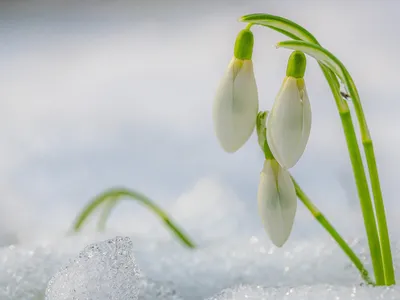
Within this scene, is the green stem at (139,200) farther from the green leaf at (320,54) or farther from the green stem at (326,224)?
A: the green leaf at (320,54)

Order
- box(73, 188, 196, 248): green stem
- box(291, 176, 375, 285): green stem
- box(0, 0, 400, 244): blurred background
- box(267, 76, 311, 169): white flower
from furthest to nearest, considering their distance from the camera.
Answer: box(0, 0, 400, 244): blurred background < box(73, 188, 196, 248): green stem < box(291, 176, 375, 285): green stem < box(267, 76, 311, 169): white flower

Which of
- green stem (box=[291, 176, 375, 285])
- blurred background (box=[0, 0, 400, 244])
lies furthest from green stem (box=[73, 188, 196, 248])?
green stem (box=[291, 176, 375, 285])

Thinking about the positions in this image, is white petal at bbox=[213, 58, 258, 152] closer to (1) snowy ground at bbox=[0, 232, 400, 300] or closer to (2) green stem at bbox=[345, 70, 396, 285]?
(2) green stem at bbox=[345, 70, 396, 285]

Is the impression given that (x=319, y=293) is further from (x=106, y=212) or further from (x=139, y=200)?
(x=106, y=212)

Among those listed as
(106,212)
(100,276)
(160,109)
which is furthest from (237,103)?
(160,109)

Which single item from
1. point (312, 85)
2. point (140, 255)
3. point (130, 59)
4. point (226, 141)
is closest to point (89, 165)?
point (130, 59)
